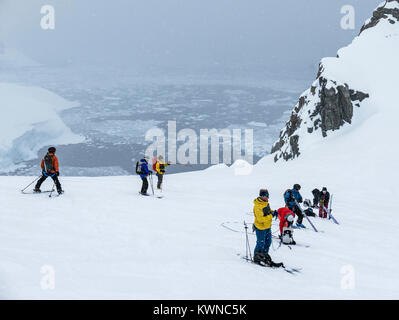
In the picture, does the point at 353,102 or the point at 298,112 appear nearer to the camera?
the point at 353,102

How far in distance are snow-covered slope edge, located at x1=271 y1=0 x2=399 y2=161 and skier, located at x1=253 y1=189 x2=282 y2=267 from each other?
25558 millimetres

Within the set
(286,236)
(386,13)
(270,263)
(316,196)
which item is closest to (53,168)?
(286,236)

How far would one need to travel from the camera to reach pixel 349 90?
33.8 metres

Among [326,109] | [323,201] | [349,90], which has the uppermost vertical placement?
[349,90]

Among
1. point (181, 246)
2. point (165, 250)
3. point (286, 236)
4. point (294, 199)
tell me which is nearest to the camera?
point (165, 250)

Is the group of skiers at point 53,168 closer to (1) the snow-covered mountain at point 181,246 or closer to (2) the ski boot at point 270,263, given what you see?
(1) the snow-covered mountain at point 181,246

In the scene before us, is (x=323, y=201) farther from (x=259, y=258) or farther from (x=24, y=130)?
(x=24, y=130)

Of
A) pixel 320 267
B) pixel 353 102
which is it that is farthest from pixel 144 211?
pixel 353 102

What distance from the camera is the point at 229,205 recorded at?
14227 mm

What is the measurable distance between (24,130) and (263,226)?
251ft

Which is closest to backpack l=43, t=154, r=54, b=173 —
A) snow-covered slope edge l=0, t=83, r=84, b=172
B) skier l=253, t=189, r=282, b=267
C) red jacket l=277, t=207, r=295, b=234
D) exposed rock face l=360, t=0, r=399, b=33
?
skier l=253, t=189, r=282, b=267

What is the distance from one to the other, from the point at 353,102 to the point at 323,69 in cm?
516

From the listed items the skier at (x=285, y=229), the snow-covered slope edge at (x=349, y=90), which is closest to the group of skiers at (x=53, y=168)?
the skier at (x=285, y=229)

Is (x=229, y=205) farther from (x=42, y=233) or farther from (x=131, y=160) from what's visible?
(x=131, y=160)
